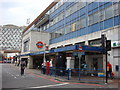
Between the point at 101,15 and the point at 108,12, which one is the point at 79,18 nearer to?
the point at 101,15

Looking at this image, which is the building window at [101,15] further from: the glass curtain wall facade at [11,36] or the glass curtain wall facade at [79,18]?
the glass curtain wall facade at [11,36]

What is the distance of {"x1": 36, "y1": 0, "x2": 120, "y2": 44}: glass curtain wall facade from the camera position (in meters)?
19.5

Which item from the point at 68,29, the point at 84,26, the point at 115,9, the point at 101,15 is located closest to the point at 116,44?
the point at 115,9

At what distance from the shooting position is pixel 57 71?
59.2ft

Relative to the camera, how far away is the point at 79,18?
2638 cm

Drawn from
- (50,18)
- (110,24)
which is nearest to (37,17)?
(50,18)

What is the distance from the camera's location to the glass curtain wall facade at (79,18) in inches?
767

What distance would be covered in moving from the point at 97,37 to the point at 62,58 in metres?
5.73

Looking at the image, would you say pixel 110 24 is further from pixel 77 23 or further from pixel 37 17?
pixel 37 17

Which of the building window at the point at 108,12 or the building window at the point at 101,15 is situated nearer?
the building window at the point at 108,12

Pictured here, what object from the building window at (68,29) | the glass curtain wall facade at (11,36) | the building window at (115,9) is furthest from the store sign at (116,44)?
the glass curtain wall facade at (11,36)

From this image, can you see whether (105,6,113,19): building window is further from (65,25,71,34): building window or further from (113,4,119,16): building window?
(65,25,71,34): building window

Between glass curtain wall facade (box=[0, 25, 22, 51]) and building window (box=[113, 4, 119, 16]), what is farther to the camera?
glass curtain wall facade (box=[0, 25, 22, 51])

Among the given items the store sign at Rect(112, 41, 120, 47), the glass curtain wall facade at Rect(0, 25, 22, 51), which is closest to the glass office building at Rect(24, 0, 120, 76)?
the store sign at Rect(112, 41, 120, 47)
